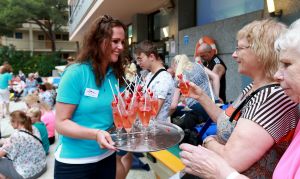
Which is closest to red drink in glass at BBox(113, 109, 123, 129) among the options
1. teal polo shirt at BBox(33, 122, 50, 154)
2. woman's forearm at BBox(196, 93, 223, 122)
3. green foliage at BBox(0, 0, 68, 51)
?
woman's forearm at BBox(196, 93, 223, 122)

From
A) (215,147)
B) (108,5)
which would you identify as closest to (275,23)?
(215,147)

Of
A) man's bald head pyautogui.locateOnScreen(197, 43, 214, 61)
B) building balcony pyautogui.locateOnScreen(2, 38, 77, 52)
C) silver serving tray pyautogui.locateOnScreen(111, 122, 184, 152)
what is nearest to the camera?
silver serving tray pyautogui.locateOnScreen(111, 122, 184, 152)

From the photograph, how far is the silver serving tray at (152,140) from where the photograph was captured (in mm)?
1718

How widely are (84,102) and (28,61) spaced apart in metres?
32.0

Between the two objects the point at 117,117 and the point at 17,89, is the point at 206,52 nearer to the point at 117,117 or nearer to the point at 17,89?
the point at 117,117

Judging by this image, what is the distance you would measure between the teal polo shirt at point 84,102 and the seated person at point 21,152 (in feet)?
8.53

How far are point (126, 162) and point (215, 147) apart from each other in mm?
2060

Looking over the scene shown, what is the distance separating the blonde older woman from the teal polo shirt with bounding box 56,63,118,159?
0.74m

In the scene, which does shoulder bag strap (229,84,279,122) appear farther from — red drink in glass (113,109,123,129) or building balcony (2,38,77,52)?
building balcony (2,38,77,52)

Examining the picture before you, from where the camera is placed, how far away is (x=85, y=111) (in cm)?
195

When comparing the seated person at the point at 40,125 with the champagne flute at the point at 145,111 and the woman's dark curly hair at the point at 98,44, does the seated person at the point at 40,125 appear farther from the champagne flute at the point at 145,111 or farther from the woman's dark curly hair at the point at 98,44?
the champagne flute at the point at 145,111

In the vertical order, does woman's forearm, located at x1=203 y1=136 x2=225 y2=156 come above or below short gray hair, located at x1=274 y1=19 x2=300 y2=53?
below

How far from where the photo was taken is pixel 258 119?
135cm

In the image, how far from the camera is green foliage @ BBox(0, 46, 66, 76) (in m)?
30.3
